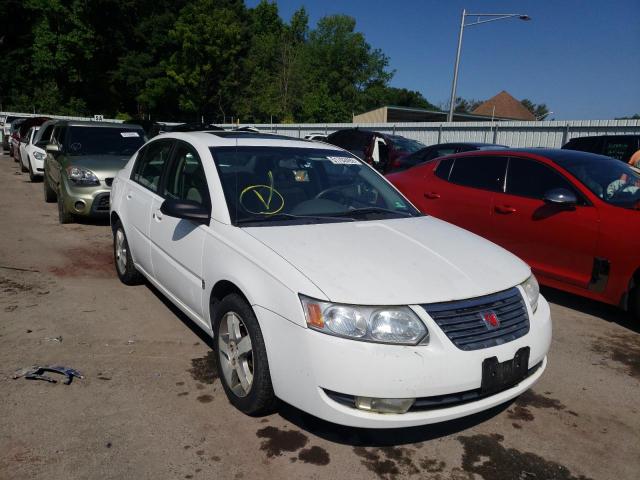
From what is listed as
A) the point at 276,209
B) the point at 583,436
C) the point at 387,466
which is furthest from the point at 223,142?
the point at 583,436

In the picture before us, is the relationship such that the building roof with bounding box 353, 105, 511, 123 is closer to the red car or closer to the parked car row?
the red car

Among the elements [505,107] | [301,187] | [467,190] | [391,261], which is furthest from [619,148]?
[505,107]

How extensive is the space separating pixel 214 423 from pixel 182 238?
132 cm

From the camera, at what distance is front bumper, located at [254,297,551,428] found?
2.39 m

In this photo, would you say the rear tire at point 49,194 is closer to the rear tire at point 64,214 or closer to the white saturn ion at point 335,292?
the rear tire at point 64,214

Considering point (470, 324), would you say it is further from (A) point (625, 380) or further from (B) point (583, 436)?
(A) point (625, 380)

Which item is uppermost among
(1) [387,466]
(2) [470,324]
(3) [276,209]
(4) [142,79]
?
(4) [142,79]

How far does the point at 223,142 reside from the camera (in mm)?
3805

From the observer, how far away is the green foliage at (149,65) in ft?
168

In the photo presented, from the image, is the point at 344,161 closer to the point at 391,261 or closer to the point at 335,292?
the point at 391,261

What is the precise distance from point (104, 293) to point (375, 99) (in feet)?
238

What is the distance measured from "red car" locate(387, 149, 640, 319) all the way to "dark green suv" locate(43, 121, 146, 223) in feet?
14.1

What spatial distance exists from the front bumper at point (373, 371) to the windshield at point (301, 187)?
1.02m

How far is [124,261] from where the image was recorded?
5.22 metres
